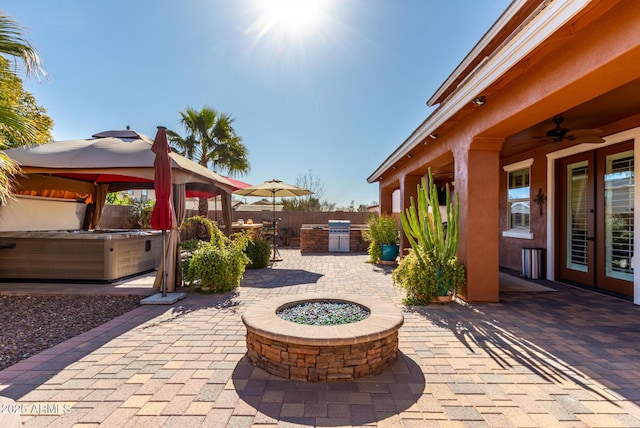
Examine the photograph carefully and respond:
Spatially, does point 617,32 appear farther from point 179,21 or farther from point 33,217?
point 33,217

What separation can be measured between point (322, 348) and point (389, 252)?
6.74 meters

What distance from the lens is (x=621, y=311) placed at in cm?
432

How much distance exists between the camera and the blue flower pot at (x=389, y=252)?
8.88 metres

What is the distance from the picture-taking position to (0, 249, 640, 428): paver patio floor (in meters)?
2.02

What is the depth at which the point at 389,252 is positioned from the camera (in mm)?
8891

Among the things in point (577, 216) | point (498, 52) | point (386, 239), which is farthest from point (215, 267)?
point (577, 216)

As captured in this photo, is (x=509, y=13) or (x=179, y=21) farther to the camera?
(x=179, y=21)

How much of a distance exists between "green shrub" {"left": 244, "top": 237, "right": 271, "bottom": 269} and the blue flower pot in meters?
3.26

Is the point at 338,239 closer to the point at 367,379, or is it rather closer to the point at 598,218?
the point at 598,218

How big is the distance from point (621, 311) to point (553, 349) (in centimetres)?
225

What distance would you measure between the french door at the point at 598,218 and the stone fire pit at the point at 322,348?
5002 millimetres

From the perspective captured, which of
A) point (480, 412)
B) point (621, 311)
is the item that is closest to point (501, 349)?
point (480, 412)

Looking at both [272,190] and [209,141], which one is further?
[209,141]

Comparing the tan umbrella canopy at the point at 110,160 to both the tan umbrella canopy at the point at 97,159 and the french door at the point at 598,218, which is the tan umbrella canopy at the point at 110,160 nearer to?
the tan umbrella canopy at the point at 97,159
